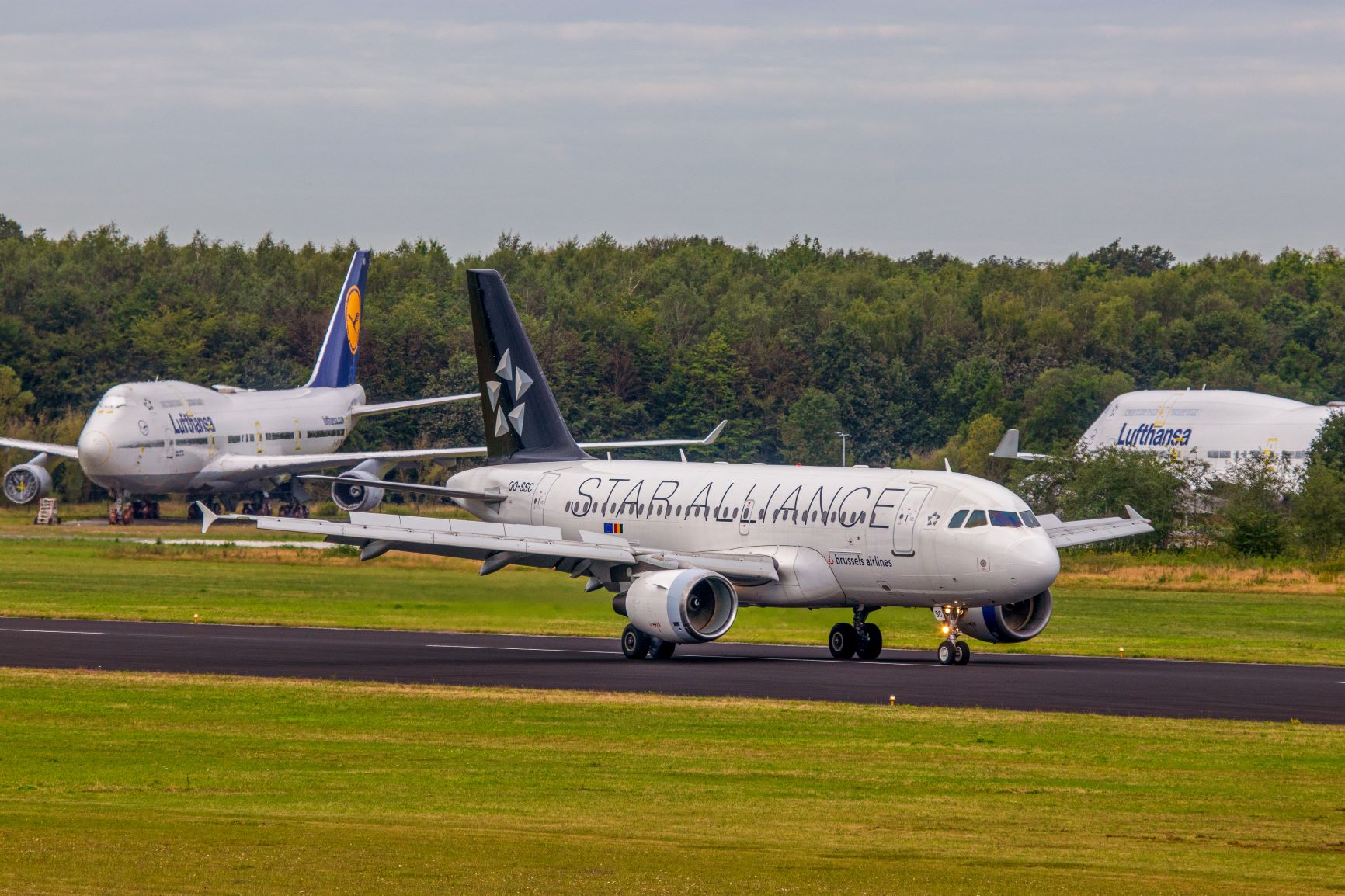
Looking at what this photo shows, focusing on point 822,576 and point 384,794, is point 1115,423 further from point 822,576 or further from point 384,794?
point 384,794

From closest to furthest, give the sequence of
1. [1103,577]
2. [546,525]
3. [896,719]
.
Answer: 1. [896,719]
2. [546,525]
3. [1103,577]

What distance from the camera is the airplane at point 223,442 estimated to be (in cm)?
7712

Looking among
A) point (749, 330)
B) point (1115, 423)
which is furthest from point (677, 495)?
point (749, 330)

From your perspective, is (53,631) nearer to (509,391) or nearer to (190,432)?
(509,391)

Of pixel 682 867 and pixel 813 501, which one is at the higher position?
pixel 813 501

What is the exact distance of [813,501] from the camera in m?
34.8

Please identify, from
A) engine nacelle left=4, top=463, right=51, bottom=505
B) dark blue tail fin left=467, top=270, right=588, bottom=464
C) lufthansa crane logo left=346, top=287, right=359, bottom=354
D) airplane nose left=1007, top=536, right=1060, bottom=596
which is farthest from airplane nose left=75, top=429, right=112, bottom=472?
airplane nose left=1007, top=536, right=1060, bottom=596

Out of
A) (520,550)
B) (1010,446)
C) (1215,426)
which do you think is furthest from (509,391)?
(1215,426)

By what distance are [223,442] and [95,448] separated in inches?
290

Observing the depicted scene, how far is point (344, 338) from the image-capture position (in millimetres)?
92062

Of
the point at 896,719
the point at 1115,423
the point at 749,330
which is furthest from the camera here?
the point at 749,330

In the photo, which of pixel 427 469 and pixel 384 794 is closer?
pixel 384 794

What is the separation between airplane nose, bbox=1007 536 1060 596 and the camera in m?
31.6

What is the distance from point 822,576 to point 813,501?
4.72ft
